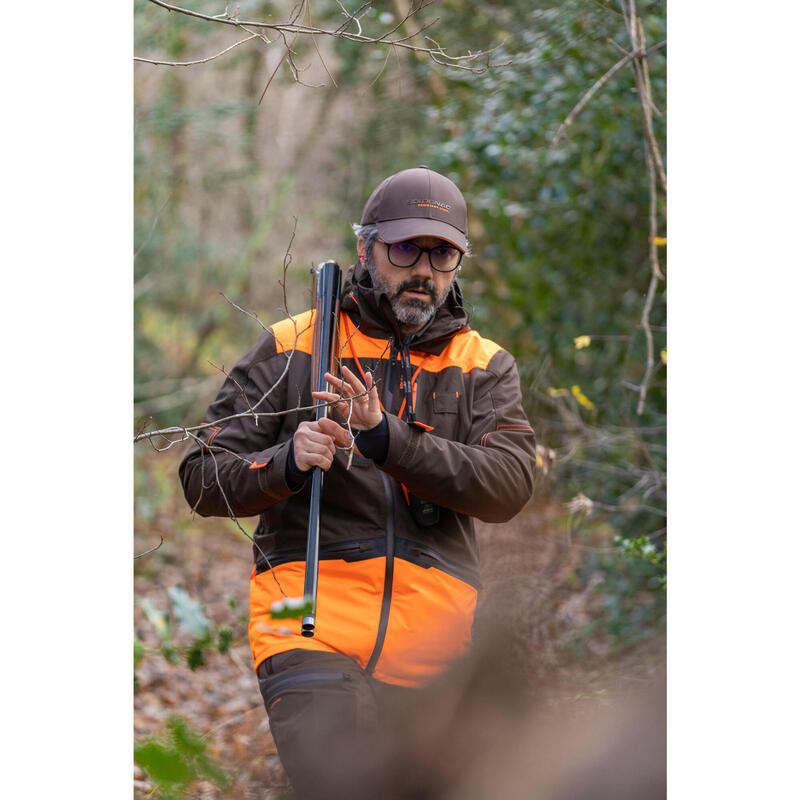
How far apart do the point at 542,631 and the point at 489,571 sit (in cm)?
35

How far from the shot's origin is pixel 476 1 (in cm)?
348

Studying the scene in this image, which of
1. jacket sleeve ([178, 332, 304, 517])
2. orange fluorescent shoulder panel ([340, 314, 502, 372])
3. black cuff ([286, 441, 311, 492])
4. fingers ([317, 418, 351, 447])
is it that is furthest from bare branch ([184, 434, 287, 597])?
orange fluorescent shoulder panel ([340, 314, 502, 372])

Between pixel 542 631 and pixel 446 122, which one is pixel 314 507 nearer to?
pixel 542 631

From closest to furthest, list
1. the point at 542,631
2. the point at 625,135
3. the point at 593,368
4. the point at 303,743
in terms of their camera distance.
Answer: the point at 303,743 < the point at 542,631 < the point at 625,135 < the point at 593,368

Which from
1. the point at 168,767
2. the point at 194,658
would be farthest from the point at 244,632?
the point at 168,767

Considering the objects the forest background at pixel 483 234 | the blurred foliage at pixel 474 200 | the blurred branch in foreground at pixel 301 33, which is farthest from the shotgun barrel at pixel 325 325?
the blurred foliage at pixel 474 200

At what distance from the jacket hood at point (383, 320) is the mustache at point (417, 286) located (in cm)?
4

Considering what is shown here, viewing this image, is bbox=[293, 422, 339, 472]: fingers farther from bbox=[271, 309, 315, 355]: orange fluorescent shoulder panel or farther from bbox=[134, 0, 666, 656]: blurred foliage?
bbox=[134, 0, 666, 656]: blurred foliage

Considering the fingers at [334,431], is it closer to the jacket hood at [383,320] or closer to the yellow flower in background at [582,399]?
the jacket hood at [383,320]

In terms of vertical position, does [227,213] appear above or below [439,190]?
above

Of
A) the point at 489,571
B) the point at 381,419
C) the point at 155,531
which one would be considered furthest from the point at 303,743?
the point at 155,531

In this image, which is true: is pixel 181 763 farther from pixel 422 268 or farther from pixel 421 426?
pixel 422 268

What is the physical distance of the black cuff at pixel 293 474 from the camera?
5.58 feet
